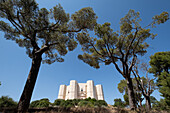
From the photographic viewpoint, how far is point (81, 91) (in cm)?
3228

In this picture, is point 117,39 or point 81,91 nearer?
point 117,39

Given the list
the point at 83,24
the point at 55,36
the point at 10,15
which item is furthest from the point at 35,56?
the point at 83,24

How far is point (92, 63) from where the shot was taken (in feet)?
30.8

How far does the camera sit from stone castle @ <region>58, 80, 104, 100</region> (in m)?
30.0

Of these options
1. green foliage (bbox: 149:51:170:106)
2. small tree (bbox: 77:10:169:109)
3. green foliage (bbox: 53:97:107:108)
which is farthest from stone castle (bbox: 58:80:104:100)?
small tree (bbox: 77:10:169:109)

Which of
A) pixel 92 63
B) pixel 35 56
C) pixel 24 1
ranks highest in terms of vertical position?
pixel 24 1

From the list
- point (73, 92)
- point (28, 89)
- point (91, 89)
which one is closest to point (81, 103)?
point (28, 89)

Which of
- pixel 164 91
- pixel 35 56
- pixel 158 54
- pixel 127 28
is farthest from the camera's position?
pixel 158 54

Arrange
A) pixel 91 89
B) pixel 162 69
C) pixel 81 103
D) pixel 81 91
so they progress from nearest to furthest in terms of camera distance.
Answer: pixel 81 103
pixel 162 69
pixel 91 89
pixel 81 91

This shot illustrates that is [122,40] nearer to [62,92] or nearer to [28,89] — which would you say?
[28,89]

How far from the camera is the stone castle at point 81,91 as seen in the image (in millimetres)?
29959

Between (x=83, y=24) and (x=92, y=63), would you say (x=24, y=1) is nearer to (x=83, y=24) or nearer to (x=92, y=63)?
(x=83, y=24)

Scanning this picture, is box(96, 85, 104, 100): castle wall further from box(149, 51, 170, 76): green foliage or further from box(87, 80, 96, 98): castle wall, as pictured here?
box(149, 51, 170, 76): green foliage

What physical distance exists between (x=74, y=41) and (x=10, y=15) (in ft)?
16.2
